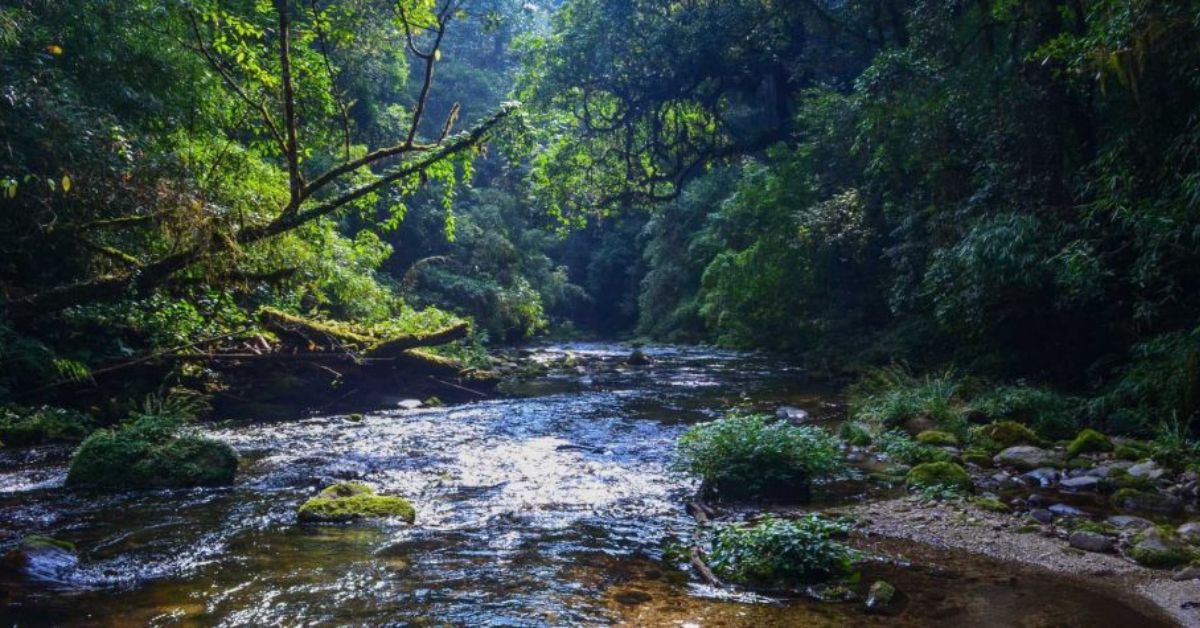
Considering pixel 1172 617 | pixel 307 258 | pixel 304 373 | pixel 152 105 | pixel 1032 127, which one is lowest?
pixel 1172 617

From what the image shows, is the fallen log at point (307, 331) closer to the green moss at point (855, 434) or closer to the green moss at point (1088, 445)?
the green moss at point (855, 434)

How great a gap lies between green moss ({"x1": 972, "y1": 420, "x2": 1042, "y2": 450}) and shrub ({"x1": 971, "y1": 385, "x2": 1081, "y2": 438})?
21.6 inches

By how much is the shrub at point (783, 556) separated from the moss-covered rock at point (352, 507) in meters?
2.68

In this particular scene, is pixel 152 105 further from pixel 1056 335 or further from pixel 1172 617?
pixel 1056 335

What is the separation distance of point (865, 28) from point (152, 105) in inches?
582

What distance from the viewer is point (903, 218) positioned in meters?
14.2

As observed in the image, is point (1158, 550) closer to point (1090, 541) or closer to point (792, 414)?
point (1090, 541)

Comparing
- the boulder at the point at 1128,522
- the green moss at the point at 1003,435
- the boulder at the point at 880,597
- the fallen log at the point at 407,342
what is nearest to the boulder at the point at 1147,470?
the boulder at the point at 1128,522

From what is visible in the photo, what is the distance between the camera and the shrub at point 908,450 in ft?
27.2

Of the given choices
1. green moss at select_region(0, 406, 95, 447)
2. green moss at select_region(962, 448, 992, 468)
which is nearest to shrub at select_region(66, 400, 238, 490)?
green moss at select_region(0, 406, 95, 447)

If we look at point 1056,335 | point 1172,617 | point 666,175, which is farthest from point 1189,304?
point 666,175

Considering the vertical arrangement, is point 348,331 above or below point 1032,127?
below

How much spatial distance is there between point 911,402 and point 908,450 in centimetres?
207

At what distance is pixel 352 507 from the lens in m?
6.57
